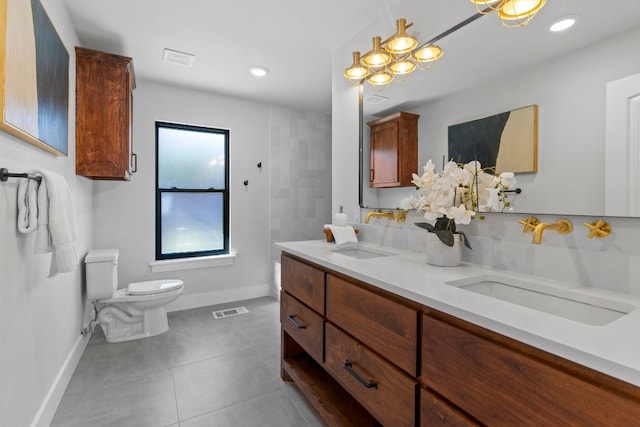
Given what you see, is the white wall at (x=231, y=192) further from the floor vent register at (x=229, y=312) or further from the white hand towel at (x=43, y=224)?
the white hand towel at (x=43, y=224)

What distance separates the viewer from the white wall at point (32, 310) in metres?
1.19

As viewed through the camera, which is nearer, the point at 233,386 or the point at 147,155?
the point at 233,386

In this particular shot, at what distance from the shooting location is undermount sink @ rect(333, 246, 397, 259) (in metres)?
1.85

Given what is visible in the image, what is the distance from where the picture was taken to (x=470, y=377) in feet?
2.66

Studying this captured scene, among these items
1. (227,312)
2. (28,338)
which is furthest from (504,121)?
(227,312)

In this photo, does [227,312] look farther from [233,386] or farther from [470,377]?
[470,377]

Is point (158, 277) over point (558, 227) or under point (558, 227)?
under

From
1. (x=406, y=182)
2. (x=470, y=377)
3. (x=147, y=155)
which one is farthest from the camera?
(x=147, y=155)

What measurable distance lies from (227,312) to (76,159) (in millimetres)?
1968

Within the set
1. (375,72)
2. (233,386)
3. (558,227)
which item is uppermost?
(375,72)

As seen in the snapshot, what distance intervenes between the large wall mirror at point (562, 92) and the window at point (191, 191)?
8.89ft

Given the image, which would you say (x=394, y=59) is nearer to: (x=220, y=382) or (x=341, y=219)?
(x=341, y=219)

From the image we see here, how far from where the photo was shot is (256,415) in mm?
1702

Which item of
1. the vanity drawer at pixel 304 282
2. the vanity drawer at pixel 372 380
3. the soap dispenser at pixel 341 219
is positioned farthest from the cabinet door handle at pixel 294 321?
the soap dispenser at pixel 341 219
